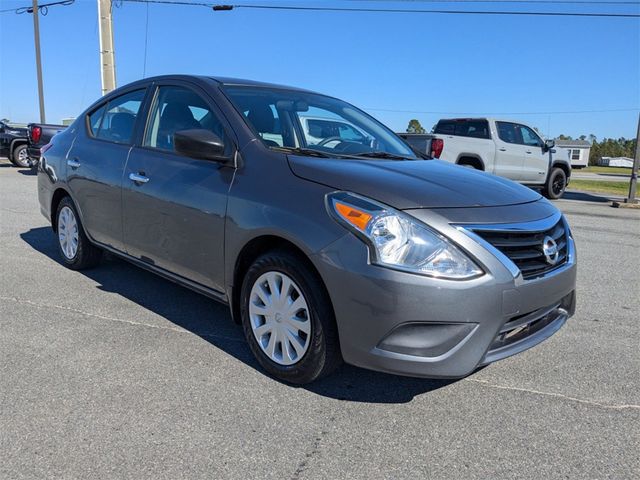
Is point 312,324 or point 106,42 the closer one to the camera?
point 312,324

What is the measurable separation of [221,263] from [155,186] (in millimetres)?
883

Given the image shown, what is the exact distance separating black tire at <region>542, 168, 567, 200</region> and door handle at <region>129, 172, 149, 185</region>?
1288 centimetres

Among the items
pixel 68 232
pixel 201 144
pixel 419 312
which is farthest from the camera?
pixel 68 232

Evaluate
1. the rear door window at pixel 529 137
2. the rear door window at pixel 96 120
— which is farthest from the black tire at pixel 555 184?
the rear door window at pixel 96 120

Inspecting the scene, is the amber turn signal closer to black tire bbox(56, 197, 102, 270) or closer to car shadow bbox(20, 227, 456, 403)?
car shadow bbox(20, 227, 456, 403)

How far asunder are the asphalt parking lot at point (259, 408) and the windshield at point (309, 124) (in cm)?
140

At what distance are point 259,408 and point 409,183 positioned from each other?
1.42m

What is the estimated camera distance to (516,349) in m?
2.71

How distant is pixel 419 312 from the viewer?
2467mm

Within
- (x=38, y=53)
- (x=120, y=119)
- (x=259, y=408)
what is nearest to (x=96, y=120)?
(x=120, y=119)

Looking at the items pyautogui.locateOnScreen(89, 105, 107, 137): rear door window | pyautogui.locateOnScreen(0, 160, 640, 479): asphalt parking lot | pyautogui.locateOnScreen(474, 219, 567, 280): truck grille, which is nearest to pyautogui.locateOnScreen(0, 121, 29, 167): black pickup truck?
pyautogui.locateOnScreen(89, 105, 107, 137): rear door window

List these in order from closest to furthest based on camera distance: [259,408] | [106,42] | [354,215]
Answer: [354,215] < [259,408] < [106,42]

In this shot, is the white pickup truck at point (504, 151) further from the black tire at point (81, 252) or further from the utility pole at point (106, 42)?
the black tire at point (81, 252)

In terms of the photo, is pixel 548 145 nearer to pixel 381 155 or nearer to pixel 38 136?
pixel 381 155
